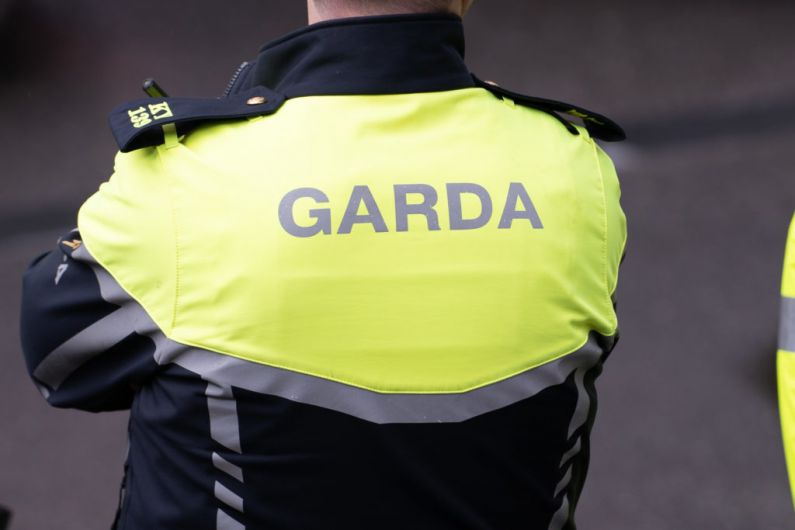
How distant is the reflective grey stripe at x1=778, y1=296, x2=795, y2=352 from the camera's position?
1402 mm

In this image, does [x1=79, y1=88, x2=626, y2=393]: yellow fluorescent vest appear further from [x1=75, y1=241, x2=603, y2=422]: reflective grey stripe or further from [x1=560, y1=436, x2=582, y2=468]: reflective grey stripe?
[x1=560, y1=436, x2=582, y2=468]: reflective grey stripe

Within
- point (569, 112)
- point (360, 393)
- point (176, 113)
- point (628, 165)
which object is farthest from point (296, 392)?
point (628, 165)

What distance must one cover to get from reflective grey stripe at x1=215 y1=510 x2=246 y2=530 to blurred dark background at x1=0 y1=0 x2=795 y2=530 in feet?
5.55

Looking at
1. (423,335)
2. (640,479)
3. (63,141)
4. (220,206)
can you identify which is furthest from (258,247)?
(63,141)

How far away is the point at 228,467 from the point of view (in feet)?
3.25

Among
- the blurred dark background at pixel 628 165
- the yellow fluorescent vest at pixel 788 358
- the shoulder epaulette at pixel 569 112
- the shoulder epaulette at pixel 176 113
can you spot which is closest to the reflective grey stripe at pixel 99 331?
the shoulder epaulette at pixel 176 113

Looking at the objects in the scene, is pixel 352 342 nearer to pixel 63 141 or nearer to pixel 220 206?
pixel 220 206

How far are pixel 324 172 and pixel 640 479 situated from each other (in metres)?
1.81

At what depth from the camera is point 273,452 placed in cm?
98

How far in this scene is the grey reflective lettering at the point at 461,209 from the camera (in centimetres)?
100

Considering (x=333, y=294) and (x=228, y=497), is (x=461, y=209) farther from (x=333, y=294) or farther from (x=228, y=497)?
(x=228, y=497)

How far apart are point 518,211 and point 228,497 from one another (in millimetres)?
368

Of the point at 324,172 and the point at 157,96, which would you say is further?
the point at 157,96

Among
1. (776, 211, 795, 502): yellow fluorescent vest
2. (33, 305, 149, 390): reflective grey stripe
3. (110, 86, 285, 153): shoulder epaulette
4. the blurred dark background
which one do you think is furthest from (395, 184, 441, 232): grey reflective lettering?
the blurred dark background
